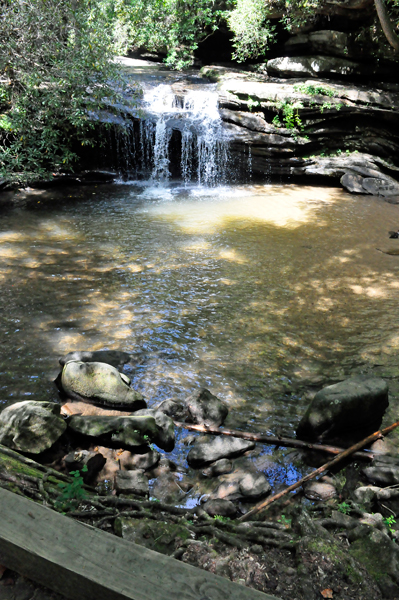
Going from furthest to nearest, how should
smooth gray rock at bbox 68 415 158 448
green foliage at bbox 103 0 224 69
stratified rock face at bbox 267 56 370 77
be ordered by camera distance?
green foliage at bbox 103 0 224 69 < stratified rock face at bbox 267 56 370 77 < smooth gray rock at bbox 68 415 158 448

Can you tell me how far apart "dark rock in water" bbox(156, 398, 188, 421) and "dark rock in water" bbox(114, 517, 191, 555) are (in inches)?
51.8

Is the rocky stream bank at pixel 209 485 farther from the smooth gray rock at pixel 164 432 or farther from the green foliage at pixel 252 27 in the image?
the green foliage at pixel 252 27

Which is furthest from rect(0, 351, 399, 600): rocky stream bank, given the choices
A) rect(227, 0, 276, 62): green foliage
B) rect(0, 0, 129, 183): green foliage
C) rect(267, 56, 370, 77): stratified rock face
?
rect(227, 0, 276, 62): green foliage

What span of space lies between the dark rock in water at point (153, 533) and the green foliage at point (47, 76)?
8772 mm

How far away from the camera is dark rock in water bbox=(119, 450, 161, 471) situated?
3.16 meters

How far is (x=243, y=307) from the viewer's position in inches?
217

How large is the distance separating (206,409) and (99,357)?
4.02ft

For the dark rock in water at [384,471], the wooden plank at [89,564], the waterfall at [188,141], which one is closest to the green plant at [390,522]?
the dark rock in water at [384,471]

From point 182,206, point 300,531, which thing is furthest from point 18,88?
point 300,531

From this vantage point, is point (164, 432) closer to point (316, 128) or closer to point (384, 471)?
point (384, 471)

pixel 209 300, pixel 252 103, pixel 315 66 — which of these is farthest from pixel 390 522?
pixel 315 66

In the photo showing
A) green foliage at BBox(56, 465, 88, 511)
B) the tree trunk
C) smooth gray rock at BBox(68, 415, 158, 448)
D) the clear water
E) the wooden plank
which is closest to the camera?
the wooden plank

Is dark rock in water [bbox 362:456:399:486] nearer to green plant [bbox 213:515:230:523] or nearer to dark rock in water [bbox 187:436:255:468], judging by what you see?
dark rock in water [bbox 187:436:255:468]

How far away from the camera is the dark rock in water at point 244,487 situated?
9.50ft
